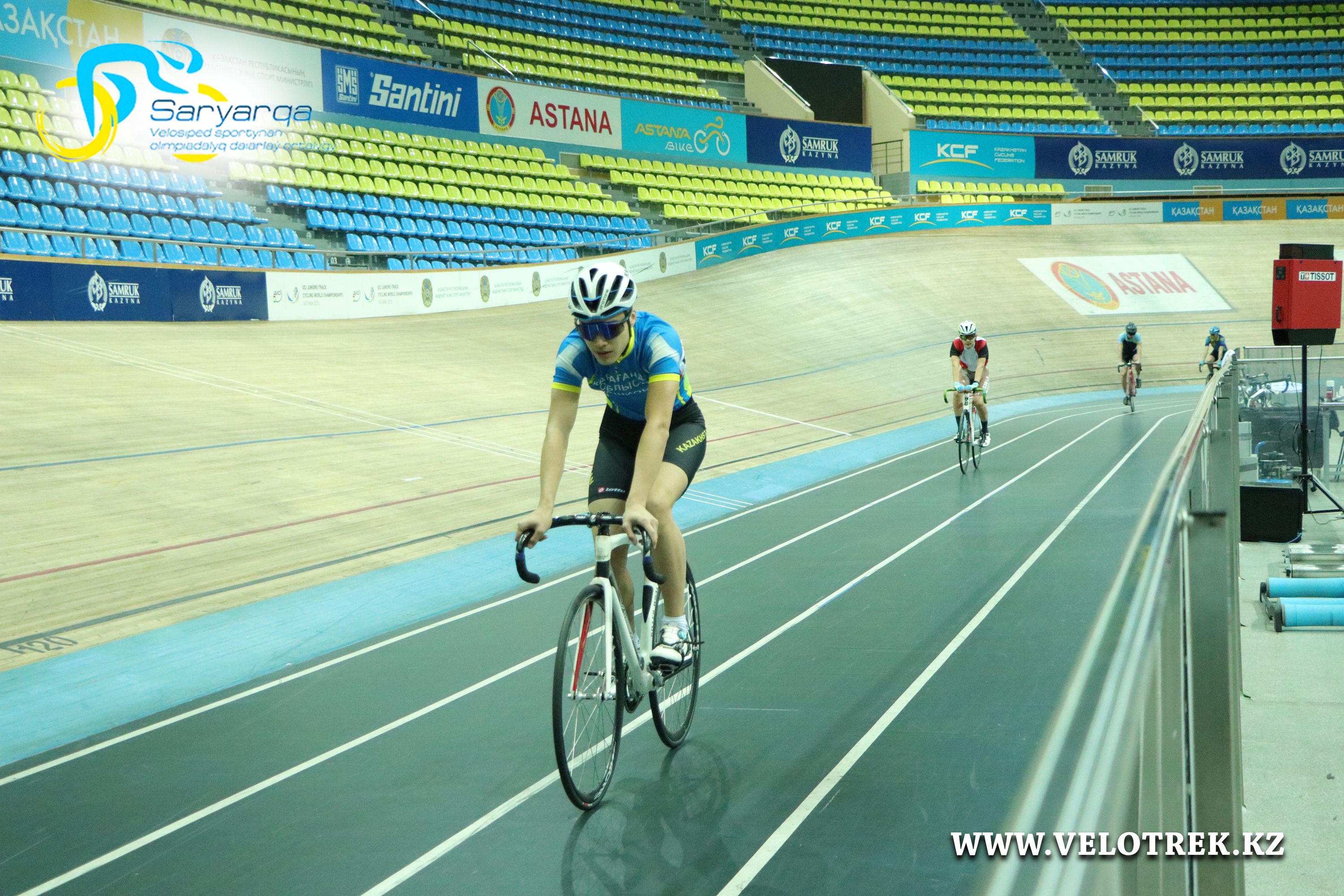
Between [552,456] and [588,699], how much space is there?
0.78 meters

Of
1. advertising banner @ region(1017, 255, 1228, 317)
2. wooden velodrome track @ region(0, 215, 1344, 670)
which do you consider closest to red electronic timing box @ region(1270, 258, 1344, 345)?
wooden velodrome track @ region(0, 215, 1344, 670)

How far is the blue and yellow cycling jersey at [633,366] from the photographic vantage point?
3.33 m

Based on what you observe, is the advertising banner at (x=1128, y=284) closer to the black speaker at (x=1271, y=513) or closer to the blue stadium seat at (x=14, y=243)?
the black speaker at (x=1271, y=513)

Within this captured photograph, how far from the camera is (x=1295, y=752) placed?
4.45m

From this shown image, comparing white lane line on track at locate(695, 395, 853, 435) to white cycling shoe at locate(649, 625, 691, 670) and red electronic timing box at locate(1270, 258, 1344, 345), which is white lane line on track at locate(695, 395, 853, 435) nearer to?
red electronic timing box at locate(1270, 258, 1344, 345)

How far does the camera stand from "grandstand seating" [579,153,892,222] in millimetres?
24359

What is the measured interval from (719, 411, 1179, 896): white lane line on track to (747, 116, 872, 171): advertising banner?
74.9 feet

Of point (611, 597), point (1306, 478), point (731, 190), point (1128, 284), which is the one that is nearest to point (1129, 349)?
point (1128, 284)

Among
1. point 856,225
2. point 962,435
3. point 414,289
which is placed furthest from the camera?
point 856,225

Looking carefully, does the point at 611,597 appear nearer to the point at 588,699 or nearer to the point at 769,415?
the point at 588,699

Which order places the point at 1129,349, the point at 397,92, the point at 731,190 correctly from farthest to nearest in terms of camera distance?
the point at 731,190, the point at 397,92, the point at 1129,349

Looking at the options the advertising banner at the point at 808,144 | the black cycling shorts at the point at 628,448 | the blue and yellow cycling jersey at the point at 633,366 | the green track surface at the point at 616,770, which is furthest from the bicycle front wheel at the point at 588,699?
the advertising banner at the point at 808,144

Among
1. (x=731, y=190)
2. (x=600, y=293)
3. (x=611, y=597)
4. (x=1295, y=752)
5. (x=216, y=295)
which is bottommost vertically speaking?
(x=1295, y=752)

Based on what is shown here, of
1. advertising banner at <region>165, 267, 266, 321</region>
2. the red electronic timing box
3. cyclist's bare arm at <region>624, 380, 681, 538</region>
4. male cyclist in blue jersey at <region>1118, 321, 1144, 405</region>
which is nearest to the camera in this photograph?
cyclist's bare arm at <region>624, 380, 681, 538</region>
